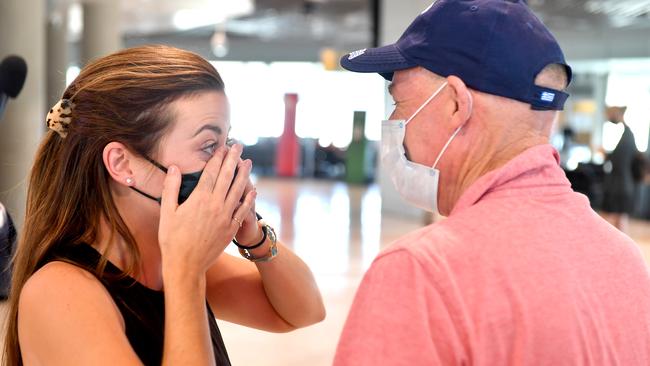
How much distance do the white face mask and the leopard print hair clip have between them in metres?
0.65

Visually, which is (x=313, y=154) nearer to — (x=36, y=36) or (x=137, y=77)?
(x=36, y=36)

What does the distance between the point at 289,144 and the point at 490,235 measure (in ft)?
71.1

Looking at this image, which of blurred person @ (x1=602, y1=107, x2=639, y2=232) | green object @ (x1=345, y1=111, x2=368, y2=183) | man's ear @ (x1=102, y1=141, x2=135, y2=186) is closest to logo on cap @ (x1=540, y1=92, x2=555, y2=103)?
man's ear @ (x1=102, y1=141, x2=135, y2=186)

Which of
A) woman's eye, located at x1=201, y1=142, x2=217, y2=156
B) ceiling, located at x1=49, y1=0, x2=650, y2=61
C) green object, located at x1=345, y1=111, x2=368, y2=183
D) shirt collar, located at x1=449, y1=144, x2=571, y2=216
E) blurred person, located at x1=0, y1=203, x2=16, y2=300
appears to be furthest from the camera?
green object, located at x1=345, y1=111, x2=368, y2=183

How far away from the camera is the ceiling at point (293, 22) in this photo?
14836mm

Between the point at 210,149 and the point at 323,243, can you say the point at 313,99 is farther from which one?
Result: the point at 210,149

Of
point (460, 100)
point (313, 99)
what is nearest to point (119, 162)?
point (460, 100)

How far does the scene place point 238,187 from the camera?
1.43 meters

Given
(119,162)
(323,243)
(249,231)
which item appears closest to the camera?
(119,162)

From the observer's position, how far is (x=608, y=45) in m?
16.0

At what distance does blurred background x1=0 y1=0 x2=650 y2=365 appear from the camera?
6.79m

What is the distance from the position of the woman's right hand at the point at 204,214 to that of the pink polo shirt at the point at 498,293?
17.0 inches

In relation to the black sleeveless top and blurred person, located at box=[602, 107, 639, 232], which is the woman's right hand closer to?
the black sleeveless top

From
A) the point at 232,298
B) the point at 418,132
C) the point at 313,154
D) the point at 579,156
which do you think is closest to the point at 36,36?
the point at 232,298
